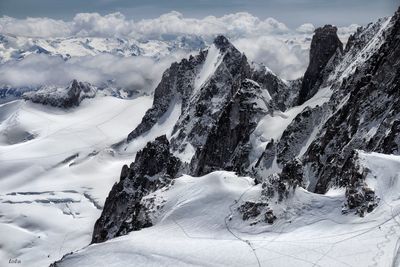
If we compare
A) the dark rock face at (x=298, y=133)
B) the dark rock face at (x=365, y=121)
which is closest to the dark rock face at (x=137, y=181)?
the dark rock face at (x=298, y=133)

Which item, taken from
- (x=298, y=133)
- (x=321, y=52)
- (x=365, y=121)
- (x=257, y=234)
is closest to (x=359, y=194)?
(x=257, y=234)

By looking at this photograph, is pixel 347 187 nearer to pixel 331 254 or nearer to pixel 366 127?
pixel 331 254

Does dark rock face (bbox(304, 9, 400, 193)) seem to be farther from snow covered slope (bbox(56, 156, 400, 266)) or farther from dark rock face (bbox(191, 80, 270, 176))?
dark rock face (bbox(191, 80, 270, 176))

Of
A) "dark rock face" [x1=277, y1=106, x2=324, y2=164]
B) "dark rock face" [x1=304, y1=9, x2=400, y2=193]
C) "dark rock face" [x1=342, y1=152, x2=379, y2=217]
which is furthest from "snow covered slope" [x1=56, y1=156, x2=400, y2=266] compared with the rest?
"dark rock face" [x1=277, y1=106, x2=324, y2=164]

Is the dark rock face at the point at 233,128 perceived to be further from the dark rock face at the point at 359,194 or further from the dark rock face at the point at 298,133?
the dark rock face at the point at 359,194

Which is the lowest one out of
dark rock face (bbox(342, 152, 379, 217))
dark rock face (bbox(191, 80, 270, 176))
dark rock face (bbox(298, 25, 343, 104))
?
dark rock face (bbox(191, 80, 270, 176))

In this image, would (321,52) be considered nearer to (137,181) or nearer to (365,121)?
(137,181)
